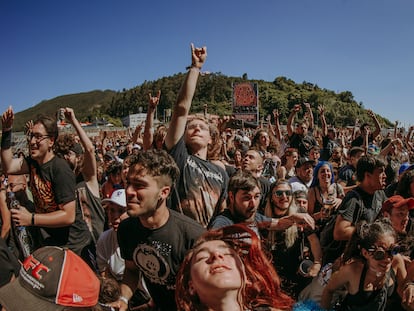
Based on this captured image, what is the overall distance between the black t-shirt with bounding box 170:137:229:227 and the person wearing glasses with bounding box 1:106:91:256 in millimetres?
843

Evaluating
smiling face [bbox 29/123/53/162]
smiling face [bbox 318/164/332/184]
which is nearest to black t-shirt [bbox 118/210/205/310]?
smiling face [bbox 29/123/53/162]

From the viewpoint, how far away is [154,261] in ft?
6.63

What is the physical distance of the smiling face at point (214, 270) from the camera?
157cm

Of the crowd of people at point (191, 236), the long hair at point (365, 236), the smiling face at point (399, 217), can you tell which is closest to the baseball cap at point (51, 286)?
the crowd of people at point (191, 236)

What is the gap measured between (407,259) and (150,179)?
85.7 inches

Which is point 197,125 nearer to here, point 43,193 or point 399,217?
point 43,193

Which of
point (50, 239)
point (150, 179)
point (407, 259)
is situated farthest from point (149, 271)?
point (407, 259)

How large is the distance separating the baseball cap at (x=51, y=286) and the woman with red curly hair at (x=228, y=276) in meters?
0.52

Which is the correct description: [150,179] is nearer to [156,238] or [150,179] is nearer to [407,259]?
[156,238]

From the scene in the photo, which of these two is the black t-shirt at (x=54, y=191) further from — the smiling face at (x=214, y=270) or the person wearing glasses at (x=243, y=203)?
the smiling face at (x=214, y=270)

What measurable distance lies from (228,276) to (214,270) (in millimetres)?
76

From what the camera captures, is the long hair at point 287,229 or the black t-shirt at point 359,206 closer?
the black t-shirt at point 359,206

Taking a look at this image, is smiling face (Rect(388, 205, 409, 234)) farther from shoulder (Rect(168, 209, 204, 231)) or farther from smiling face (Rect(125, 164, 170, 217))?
smiling face (Rect(125, 164, 170, 217))

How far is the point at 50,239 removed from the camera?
2631 mm
